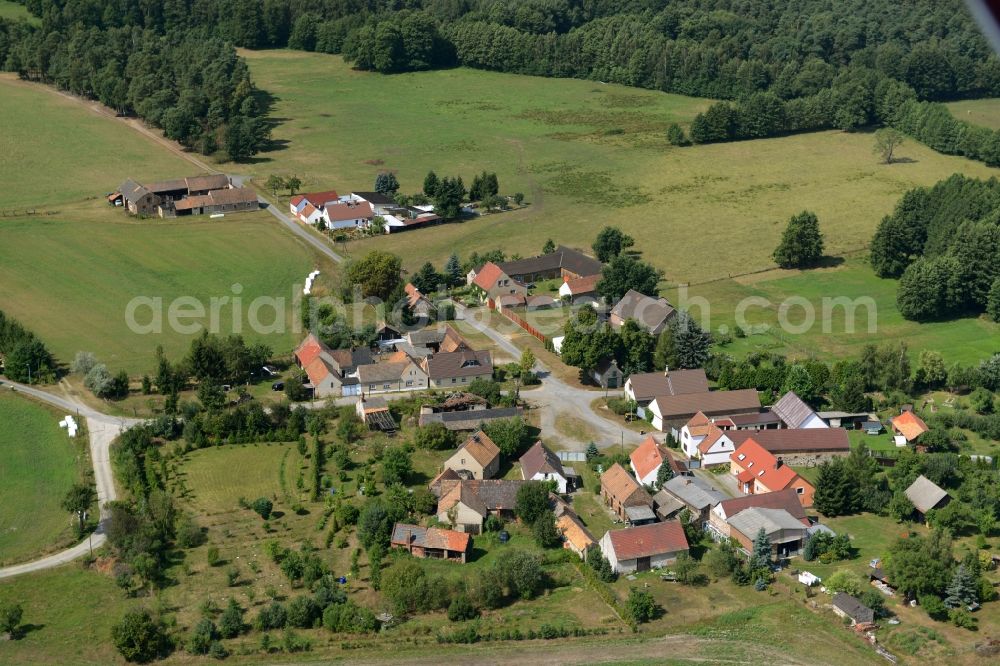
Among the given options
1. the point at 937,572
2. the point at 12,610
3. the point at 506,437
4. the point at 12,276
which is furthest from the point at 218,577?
the point at 12,276

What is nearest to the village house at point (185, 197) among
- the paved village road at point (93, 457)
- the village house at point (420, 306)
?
the village house at point (420, 306)

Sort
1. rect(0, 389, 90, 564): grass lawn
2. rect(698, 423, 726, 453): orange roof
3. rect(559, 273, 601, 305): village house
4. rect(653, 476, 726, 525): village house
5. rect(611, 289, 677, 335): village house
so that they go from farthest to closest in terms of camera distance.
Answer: rect(559, 273, 601, 305): village house → rect(611, 289, 677, 335): village house → rect(698, 423, 726, 453): orange roof → rect(653, 476, 726, 525): village house → rect(0, 389, 90, 564): grass lawn

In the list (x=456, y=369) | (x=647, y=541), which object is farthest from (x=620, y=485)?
(x=456, y=369)

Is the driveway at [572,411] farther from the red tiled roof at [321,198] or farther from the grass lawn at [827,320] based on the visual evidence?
the red tiled roof at [321,198]

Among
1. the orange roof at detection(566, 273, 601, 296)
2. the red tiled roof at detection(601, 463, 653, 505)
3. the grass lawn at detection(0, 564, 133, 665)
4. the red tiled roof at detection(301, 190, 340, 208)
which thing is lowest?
the grass lawn at detection(0, 564, 133, 665)

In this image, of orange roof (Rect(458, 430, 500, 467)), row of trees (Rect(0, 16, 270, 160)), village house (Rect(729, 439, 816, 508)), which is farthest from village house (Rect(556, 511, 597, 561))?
row of trees (Rect(0, 16, 270, 160))

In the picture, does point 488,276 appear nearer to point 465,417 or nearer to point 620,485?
point 465,417

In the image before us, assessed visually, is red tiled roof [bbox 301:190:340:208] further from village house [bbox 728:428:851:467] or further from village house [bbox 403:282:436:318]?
village house [bbox 728:428:851:467]
